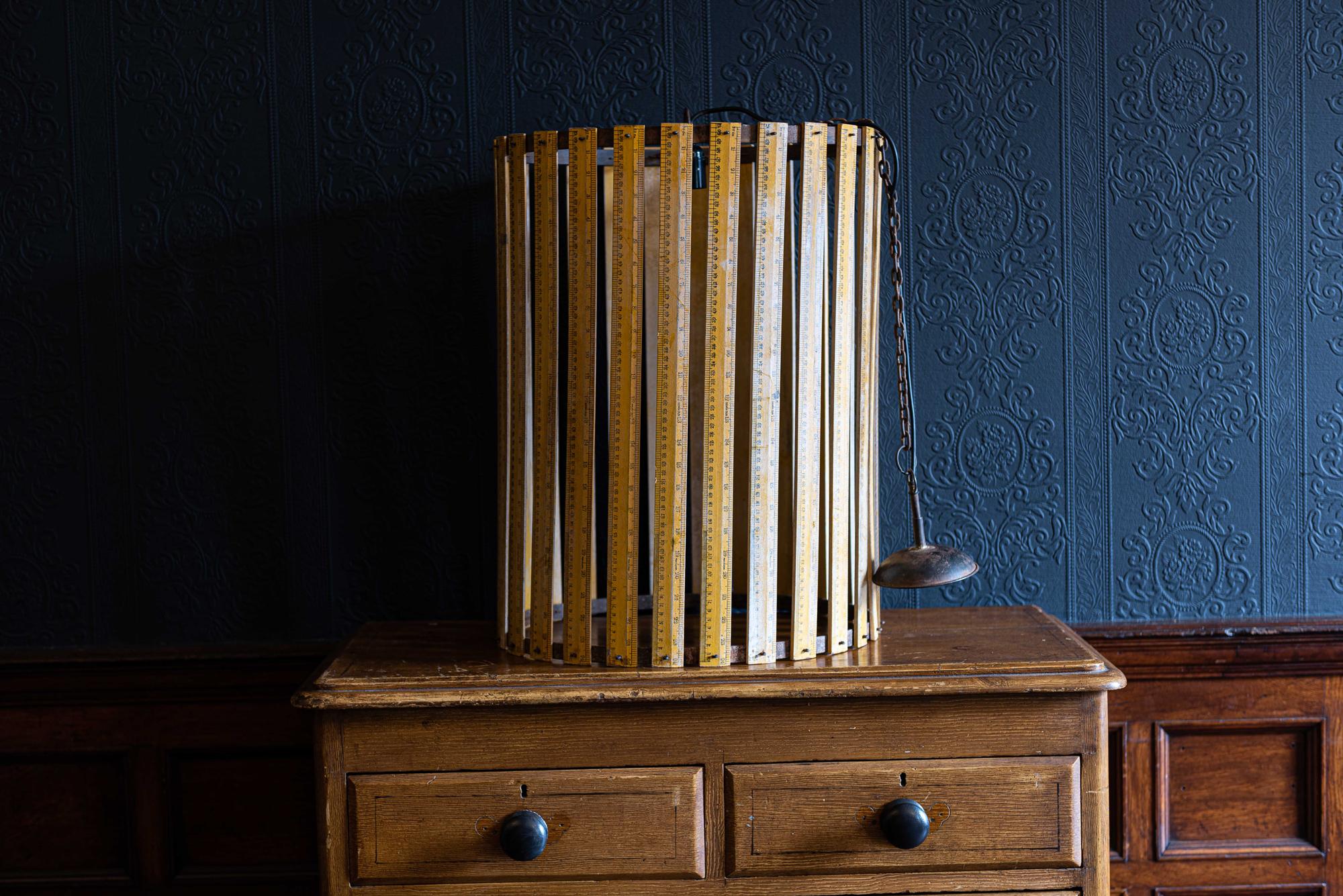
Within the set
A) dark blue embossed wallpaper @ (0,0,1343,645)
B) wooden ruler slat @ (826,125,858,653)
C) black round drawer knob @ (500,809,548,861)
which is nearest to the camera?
black round drawer knob @ (500,809,548,861)

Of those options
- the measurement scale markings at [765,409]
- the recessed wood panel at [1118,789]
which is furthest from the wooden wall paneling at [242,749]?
the measurement scale markings at [765,409]

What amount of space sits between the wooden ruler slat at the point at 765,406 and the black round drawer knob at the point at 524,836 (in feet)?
1.20

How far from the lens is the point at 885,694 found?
4.63 ft

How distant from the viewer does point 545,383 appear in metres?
1.50

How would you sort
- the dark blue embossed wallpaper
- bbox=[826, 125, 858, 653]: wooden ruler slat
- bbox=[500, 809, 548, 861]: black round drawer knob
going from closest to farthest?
1. bbox=[500, 809, 548, 861]: black round drawer knob
2. bbox=[826, 125, 858, 653]: wooden ruler slat
3. the dark blue embossed wallpaper

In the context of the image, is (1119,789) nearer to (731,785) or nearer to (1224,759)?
(1224,759)

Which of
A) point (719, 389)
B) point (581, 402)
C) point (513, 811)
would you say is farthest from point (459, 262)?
point (513, 811)

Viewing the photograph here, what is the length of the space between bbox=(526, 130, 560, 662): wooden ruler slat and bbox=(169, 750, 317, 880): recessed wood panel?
2.35ft

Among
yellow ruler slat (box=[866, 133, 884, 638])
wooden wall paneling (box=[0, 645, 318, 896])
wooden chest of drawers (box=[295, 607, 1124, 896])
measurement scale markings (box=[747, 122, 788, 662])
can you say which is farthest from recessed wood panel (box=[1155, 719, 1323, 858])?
wooden wall paneling (box=[0, 645, 318, 896])

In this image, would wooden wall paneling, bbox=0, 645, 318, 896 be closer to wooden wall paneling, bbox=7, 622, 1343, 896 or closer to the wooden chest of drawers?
wooden wall paneling, bbox=7, 622, 1343, 896

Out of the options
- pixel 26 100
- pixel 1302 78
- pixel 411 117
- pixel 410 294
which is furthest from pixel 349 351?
pixel 1302 78

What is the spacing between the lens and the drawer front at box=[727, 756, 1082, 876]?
4.68 ft

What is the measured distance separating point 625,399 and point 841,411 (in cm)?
32

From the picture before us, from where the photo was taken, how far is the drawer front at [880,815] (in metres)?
1.43
